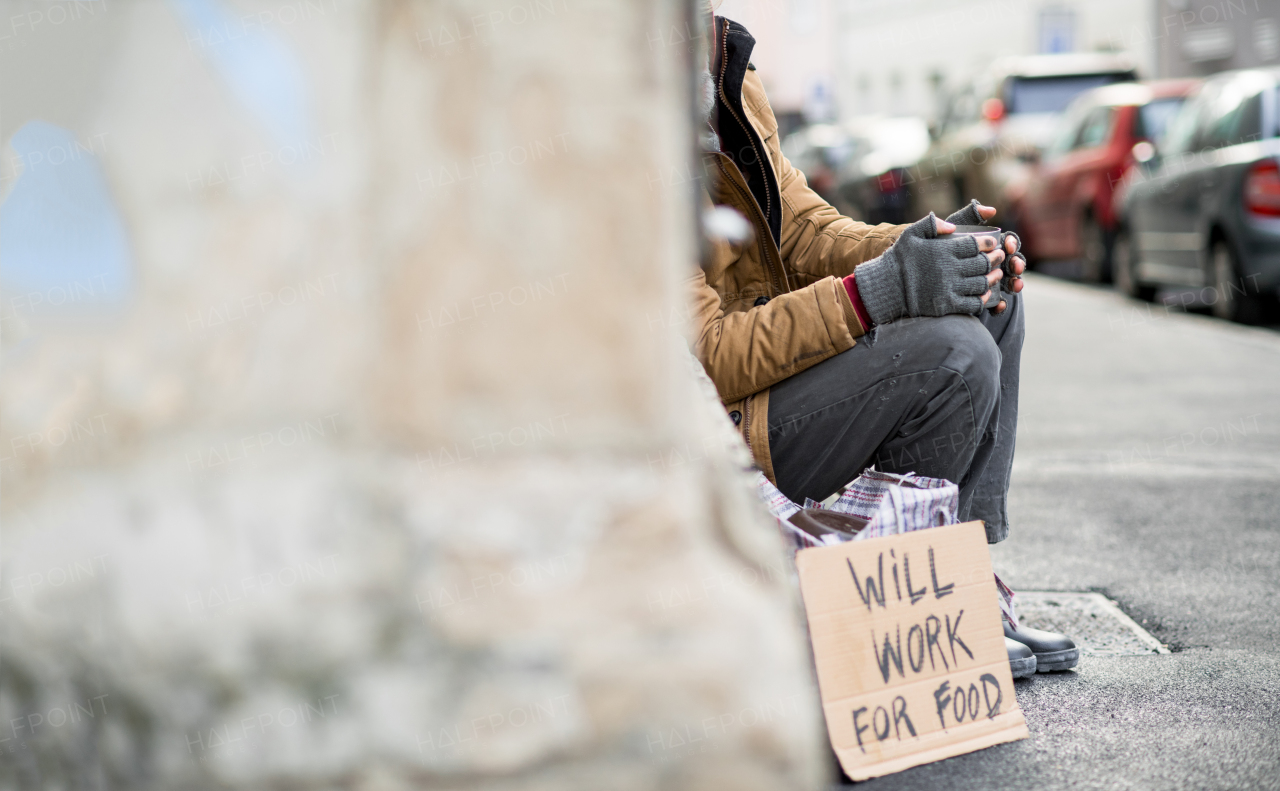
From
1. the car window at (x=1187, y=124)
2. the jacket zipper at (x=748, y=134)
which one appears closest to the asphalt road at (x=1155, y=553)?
the jacket zipper at (x=748, y=134)

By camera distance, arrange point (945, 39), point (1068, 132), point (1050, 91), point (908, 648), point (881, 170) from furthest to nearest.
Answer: point (945, 39)
point (881, 170)
point (1050, 91)
point (1068, 132)
point (908, 648)

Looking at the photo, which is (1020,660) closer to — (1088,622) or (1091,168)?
(1088,622)

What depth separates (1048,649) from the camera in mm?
2674

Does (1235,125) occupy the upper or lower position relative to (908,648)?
upper

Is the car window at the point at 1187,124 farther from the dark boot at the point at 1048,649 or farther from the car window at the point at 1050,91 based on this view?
the dark boot at the point at 1048,649

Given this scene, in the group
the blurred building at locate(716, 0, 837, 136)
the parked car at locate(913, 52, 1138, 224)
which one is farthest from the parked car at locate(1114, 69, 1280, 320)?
the blurred building at locate(716, 0, 837, 136)

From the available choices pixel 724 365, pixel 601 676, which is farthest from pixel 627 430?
pixel 724 365

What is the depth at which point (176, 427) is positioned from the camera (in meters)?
1.53

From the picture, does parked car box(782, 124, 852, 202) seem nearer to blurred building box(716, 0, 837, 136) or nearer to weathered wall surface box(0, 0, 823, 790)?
blurred building box(716, 0, 837, 136)

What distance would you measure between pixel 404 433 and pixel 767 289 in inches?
53.4

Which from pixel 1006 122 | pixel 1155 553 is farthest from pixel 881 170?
pixel 1155 553

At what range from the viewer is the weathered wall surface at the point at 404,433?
1473mm

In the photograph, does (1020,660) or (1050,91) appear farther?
(1050,91)

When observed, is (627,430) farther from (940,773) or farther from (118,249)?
(940,773)
